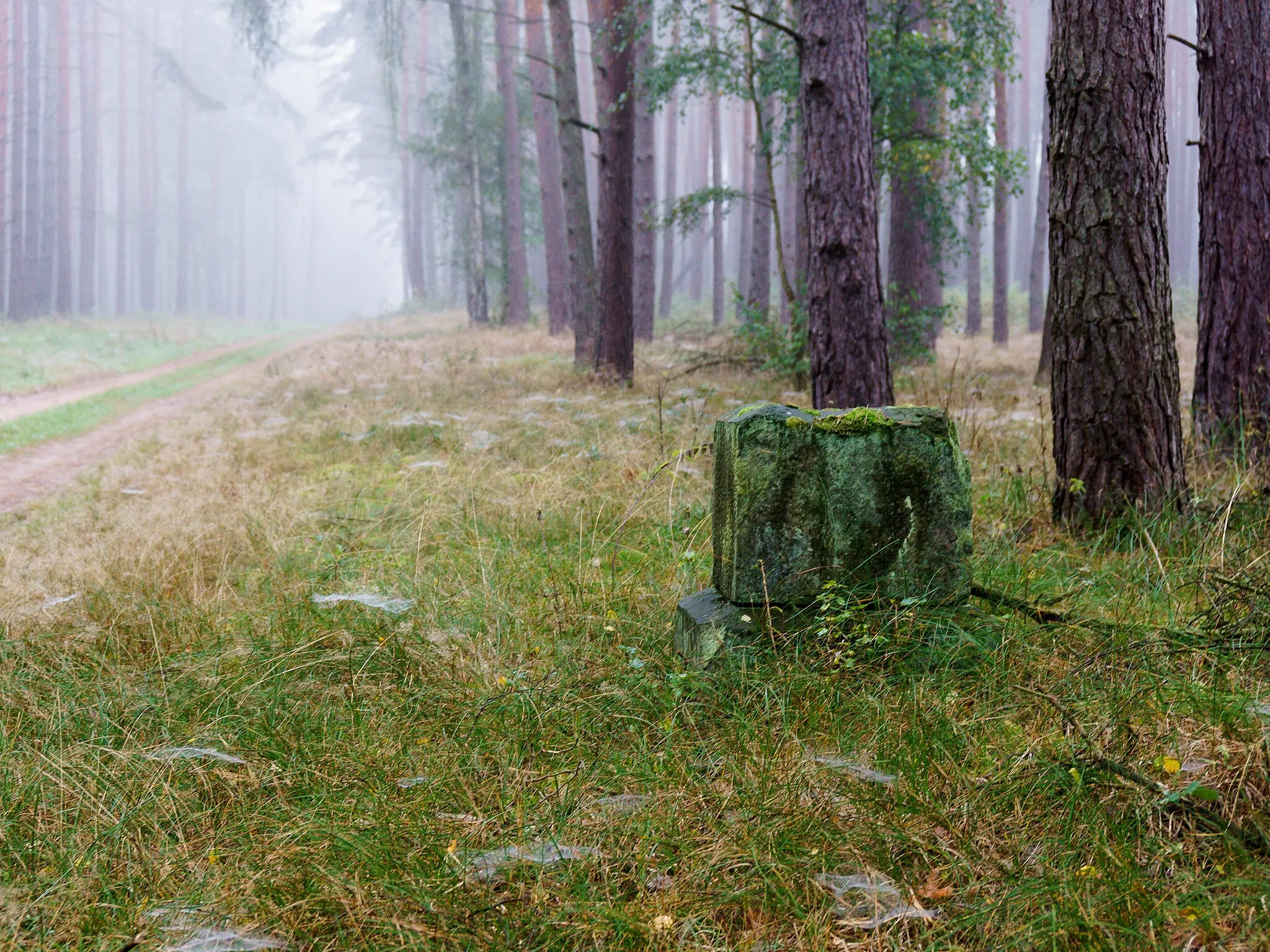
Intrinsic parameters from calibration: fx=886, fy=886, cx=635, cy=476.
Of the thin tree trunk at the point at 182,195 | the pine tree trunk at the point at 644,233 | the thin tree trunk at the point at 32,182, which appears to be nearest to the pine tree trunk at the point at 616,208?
the pine tree trunk at the point at 644,233

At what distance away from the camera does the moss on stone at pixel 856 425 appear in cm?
301

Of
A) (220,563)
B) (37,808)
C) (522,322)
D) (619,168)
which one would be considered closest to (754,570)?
(37,808)

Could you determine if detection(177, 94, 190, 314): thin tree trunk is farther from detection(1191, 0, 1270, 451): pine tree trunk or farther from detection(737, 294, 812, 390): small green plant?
detection(1191, 0, 1270, 451): pine tree trunk

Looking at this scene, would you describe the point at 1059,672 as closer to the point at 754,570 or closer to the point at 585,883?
the point at 754,570

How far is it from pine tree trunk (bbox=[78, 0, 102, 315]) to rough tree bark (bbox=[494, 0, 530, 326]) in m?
20.2

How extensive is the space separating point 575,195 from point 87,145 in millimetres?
32761

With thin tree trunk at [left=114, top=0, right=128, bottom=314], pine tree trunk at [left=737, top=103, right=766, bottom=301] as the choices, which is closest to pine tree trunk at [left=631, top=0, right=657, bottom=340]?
pine tree trunk at [left=737, top=103, right=766, bottom=301]

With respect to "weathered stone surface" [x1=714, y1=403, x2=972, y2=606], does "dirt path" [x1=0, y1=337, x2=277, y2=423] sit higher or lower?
higher

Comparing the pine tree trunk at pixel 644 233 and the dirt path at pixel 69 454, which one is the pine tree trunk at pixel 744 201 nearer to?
the pine tree trunk at pixel 644 233

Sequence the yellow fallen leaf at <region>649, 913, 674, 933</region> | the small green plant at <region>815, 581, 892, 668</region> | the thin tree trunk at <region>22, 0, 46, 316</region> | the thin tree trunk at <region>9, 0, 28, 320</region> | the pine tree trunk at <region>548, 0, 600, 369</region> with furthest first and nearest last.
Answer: the thin tree trunk at <region>22, 0, 46, 316</region>, the thin tree trunk at <region>9, 0, 28, 320</region>, the pine tree trunk at <region>548, 0, 600, 369</region>, the small green plant at <region>815, 581, 892, 668</region>, the yellow fallen leaf at <region>649, 913, 674, 933</region>

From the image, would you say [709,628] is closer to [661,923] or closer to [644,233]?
[661,923]

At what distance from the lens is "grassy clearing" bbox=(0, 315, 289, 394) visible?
15.8 metres

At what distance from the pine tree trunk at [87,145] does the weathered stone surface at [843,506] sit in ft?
120

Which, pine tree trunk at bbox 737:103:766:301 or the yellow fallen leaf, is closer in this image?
the yellow fallen leaf
